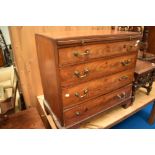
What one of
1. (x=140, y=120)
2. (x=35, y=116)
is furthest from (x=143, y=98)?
(x=35, y=116)

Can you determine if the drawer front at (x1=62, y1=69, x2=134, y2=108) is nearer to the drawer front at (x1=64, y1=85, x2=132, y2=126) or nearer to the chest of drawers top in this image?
the drawer front at (x1=64, y1=85, x2=132, y2=126)

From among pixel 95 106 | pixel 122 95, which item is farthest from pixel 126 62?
pixel 95 106

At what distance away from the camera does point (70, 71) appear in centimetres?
84

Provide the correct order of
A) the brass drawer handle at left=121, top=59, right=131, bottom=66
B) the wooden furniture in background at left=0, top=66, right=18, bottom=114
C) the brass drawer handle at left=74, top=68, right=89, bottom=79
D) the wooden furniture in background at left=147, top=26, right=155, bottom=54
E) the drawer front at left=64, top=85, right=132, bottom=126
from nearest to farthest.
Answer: the brass drawer handle at left=74, top=68, right=89, bottom=79 → the drawer front at left=64, top=85, right=132, bottom=126 → the brass drawer handle at left=121, top=59, right=131, bottom=66 → the wooden furniture in background at left=0, top=66, right=18, bottom=114 → the wooden furniture in background at left=147, top=26, right=155, bottom=54

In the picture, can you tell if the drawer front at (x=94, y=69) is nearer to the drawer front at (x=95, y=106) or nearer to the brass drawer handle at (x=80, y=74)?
the brass drawer handle at (x=80, y=74)

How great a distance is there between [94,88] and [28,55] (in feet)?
2.42

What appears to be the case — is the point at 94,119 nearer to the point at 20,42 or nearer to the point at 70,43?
the point at 70,43

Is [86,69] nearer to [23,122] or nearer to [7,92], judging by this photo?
[23,122]

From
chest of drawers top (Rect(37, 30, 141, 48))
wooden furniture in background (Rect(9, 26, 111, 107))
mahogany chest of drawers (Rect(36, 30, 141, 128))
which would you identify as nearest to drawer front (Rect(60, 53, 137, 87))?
mahogany chest of drawers (Rect(36, 30, 141, 128))

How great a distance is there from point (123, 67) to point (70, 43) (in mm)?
543

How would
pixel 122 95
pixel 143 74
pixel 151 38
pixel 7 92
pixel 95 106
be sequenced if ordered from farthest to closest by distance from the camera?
pixel 151 38, pixel 7 92, pixel 143 74, pixel 122 95, pixel 95 106

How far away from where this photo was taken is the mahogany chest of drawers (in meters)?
0.81

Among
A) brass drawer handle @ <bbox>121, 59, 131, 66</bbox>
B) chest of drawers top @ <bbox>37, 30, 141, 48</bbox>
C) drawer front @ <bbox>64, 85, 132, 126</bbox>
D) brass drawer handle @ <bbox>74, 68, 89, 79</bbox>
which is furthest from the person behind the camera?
brass drawer handle @ <bbox>121, 59, 131, 66</bbox>

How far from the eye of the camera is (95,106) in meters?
1.09
